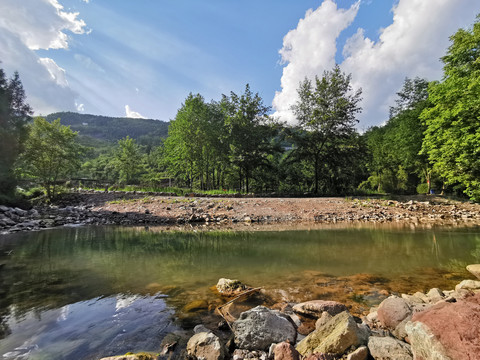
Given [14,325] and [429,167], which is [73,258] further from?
[429,167]

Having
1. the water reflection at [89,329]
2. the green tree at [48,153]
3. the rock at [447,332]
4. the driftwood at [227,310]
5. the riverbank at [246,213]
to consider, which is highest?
the green tree at [48,153]

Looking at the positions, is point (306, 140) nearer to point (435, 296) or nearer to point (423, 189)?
point (423, 189)

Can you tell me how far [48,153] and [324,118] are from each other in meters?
32.4

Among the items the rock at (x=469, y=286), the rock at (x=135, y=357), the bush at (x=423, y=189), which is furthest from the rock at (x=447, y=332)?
the bush at (x=423, y=189)

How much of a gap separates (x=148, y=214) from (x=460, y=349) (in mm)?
20519

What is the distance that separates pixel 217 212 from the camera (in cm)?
2028

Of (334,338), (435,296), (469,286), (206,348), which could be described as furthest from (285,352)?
(469,286)

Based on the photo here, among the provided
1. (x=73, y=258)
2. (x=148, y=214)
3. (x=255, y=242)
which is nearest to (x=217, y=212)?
(x=148, y=214)

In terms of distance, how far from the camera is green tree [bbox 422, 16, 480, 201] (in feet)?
56.0

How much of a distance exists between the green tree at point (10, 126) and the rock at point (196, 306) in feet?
75.7

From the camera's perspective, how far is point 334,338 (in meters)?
3.25

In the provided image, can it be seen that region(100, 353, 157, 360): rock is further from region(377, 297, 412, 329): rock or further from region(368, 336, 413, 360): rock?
region(377, 297, 412, 329): rock

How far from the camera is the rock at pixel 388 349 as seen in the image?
3.00m

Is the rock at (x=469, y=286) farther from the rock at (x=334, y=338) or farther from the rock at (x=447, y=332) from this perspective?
the rock at (x=334, y=338)
